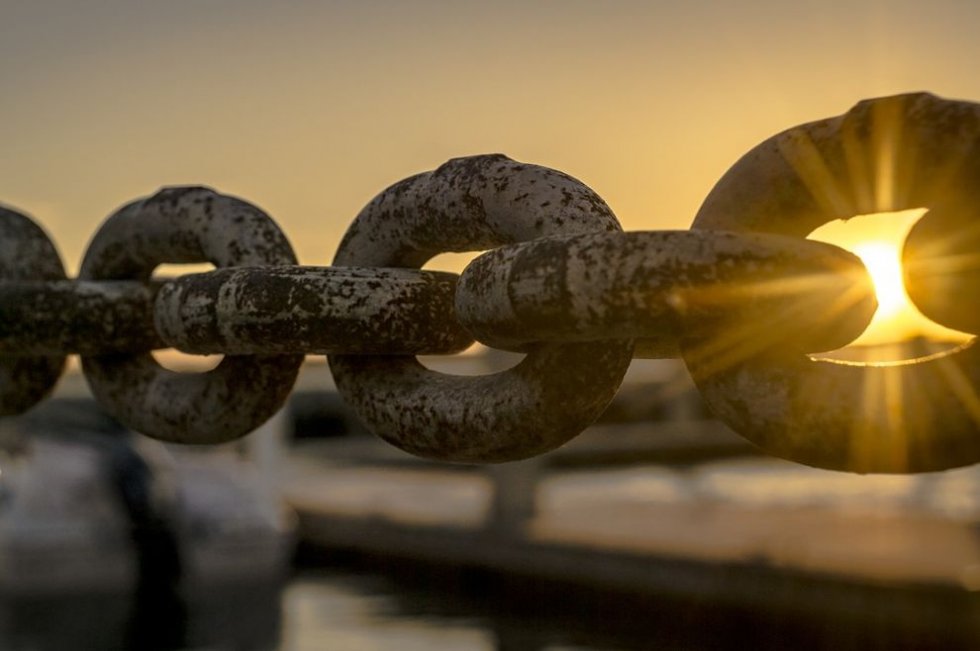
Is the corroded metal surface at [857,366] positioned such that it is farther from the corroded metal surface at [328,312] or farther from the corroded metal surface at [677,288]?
the corroded metal surface at [328,312]

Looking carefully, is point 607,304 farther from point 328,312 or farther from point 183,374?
point 183,374

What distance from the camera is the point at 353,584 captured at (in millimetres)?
10906

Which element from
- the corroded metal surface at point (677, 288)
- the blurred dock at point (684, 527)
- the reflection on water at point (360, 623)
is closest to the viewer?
the corroded metal surface at point (677, 288)

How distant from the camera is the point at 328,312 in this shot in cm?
155

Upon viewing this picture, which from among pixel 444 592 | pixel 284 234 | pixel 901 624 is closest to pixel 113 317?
pixel 284 234

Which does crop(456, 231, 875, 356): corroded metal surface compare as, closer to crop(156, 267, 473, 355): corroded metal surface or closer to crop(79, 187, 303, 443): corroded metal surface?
crop(156, 267, 473, 355): corroded metal surface

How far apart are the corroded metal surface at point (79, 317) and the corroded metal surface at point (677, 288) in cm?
73

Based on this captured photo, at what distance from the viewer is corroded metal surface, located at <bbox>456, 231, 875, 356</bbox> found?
4.16 feet

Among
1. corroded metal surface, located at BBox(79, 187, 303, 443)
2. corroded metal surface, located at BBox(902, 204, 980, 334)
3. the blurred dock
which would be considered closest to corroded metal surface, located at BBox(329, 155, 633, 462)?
corroded metal surface, located at BBox(79, 187, 303, 443)

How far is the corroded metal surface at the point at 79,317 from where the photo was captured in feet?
6.23

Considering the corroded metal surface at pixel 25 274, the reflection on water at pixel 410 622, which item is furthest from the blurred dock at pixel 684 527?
the corroded metal surface at pixel 25 274

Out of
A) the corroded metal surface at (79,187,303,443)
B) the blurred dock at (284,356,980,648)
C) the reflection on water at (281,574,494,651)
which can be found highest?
the corroded metal surface at (79,187,303,443)

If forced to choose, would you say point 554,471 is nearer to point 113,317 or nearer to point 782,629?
point 782,629

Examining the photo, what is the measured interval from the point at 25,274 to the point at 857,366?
127 cm
